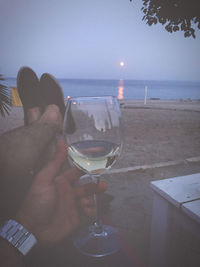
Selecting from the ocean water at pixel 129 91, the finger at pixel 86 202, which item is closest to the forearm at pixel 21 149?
the finger at pixel 86 202

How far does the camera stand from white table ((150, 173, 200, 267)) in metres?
1.02

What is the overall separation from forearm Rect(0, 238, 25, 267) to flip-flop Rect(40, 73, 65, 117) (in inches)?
66.2

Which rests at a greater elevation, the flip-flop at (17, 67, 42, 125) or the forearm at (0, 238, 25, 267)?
the flip-flop at (17, 67, 42, 125)

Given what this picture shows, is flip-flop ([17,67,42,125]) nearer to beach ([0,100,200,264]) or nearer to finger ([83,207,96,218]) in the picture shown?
beach ([0,100,200,264])

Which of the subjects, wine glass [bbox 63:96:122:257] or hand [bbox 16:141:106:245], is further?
hand [bbox 16:141:106:245]

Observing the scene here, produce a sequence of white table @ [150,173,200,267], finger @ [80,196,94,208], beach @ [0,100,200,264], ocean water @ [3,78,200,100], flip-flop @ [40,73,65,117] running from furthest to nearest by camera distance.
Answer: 1. ocean water @ [3,78,200,100]
2. flip-flop @ [40,73,65,117]
3. beach @ [0,100,200,264]
4. finger @ [80,196,94,208]
5. white table @ [150,173,200,267]

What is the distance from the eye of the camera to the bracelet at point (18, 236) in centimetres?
103

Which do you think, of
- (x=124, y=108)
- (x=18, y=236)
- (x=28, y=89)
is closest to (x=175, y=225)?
(x=18, y=236)

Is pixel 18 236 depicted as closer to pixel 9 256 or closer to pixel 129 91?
pixel 9 256

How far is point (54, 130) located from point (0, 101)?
2138mm

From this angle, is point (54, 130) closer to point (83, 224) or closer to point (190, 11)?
point (83, 224)

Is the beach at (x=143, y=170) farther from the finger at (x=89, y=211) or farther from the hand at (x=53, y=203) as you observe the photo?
the hand at (x=53, y=203)

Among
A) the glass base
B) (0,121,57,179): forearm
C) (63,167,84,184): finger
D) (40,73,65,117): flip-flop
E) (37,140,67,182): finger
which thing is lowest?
the glass base

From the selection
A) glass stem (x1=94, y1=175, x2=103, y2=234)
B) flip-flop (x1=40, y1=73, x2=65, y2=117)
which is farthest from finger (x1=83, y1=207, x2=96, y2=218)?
flip-flop (x1=40, y1=73, x2=65, y2=117)
